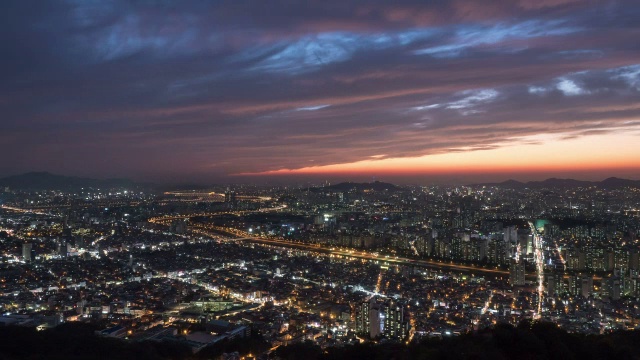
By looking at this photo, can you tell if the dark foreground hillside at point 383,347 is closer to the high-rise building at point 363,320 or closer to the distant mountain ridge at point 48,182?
the high-rise building at point 363,320

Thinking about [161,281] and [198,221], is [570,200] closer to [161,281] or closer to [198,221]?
[198,221]

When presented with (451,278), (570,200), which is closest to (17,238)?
(451,278)

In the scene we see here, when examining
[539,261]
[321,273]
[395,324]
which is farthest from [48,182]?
[395,324]

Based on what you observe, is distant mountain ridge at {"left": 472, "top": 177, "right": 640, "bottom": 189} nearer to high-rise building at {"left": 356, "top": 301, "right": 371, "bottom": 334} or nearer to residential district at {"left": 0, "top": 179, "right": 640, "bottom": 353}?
residential district at {"left": 0, "top": 179, "right": 640, "bottom": 353}

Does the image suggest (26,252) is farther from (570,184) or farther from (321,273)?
(570,184)

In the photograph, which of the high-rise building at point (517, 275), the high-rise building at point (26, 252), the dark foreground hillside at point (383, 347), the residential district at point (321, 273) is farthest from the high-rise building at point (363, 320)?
the high-rise building at point (26, 252)

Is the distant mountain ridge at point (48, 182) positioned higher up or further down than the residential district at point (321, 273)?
higher up
